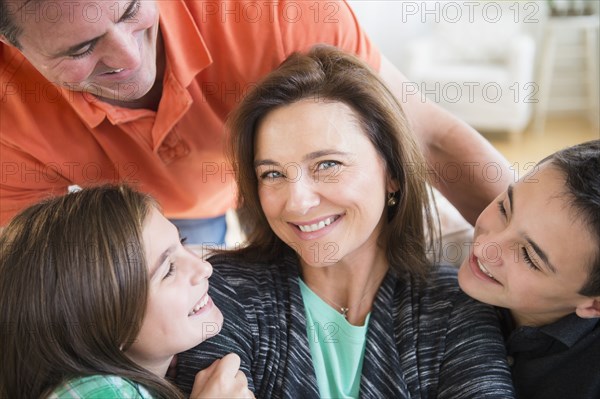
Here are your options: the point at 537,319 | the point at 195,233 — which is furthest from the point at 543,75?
the point at 537,319

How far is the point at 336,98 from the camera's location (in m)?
1.41

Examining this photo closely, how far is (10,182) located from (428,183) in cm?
103

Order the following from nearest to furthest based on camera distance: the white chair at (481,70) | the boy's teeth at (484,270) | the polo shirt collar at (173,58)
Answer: the boy's teeth at (484,270) → the polo shirt collar at (173,58) → the white chair at (481,70)

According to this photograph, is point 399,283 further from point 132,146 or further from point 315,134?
point 132,146

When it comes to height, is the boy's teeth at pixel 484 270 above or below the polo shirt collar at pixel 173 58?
below

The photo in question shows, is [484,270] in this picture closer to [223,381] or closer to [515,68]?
[223,381]

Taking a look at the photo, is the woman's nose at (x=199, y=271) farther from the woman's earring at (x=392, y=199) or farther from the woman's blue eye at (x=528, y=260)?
the woman's blue eye at (x=528, y=260)

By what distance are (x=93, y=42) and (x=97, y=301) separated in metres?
0.50

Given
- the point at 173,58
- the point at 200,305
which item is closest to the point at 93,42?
the point at 173,58

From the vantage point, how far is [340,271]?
5.01ft

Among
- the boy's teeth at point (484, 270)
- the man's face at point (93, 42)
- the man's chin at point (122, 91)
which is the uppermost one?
the man's face at point (93, 42)

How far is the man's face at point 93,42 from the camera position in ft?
3.92

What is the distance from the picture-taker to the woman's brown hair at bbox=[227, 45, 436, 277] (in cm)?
141

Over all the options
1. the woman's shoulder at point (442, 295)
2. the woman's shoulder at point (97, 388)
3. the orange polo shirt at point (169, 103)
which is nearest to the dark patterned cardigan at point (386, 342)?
the woman's shoulder at point (442, 295)
